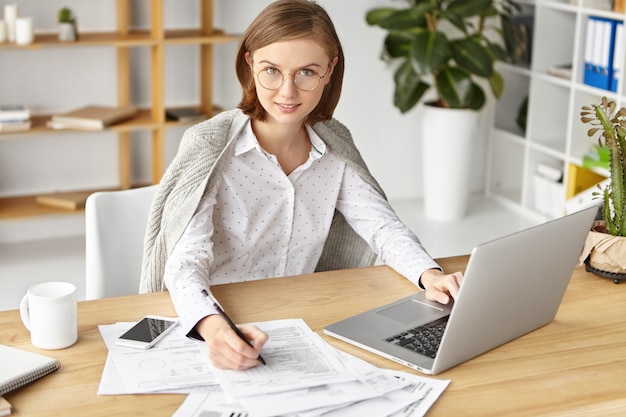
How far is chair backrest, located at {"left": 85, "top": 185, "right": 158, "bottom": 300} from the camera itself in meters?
→ 2.16

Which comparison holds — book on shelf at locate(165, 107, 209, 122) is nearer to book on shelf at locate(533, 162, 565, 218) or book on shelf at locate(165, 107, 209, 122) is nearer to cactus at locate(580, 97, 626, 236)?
book on shelf at locate(533, 162, 565, 218)

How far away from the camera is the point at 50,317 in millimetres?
1640

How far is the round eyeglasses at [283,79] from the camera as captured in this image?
1.97 m

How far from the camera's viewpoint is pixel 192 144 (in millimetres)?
2068

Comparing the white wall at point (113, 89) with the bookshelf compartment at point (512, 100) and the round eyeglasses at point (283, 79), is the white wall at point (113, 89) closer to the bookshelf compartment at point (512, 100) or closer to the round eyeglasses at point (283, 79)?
the bookshelf compartment at point (512, 100)

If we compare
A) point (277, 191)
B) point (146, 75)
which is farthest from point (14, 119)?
point (277, 191)

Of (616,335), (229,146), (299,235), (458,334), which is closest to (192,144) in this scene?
(229,146)

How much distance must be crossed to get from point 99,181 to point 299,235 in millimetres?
2666

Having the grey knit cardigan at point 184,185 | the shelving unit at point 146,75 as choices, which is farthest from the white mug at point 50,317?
the shelving unit at point 146,75

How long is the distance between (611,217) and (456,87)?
265 centimetres

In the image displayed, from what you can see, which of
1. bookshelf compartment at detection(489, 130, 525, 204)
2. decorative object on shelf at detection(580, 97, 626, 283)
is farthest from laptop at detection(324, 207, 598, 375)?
bookshelf compartment at detection(489, 130, 525, 204)

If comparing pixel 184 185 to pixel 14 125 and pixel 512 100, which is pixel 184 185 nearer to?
pixel 14 125

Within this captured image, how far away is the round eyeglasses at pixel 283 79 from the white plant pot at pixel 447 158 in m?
2.91

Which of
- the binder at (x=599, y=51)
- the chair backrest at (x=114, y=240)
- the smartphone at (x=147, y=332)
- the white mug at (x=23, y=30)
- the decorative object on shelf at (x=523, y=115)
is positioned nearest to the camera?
the smartphone at (x=147, y=332)
